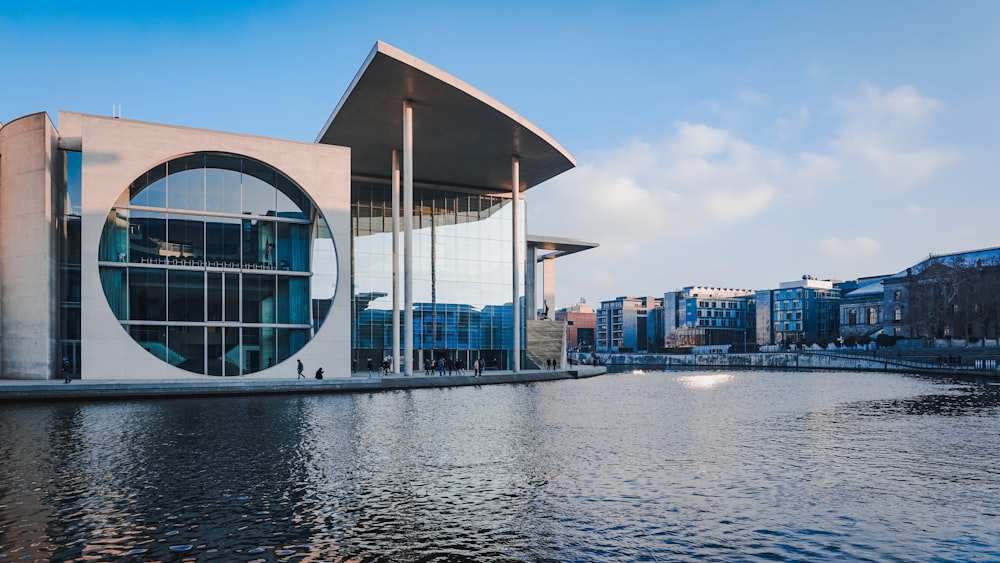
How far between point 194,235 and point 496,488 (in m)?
26.9

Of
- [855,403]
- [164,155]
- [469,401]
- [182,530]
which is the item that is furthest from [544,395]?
[182,530]

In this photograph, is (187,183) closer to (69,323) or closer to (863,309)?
(69,323)

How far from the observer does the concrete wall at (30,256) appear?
103 ft

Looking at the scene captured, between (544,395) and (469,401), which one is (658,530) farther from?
(544,395)

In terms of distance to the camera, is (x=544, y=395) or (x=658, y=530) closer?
(x=658, y=530)

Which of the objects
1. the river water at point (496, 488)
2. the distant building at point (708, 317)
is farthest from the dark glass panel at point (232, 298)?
the distant building at point (708, 317)

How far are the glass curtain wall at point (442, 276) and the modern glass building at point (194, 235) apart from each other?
5859 mm

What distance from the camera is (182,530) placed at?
903 cm

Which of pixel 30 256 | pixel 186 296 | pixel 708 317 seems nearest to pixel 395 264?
pixel 186 296

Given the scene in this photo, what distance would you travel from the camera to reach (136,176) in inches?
1284

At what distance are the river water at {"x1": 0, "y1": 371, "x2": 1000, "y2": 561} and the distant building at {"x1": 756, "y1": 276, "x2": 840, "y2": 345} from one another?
121 meters

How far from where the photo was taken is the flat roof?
6017 centimetres

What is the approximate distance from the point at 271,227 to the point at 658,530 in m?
Result: 30.2

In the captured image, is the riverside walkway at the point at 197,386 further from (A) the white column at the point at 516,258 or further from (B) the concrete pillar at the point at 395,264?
(A) the white column at the point at 516,258
